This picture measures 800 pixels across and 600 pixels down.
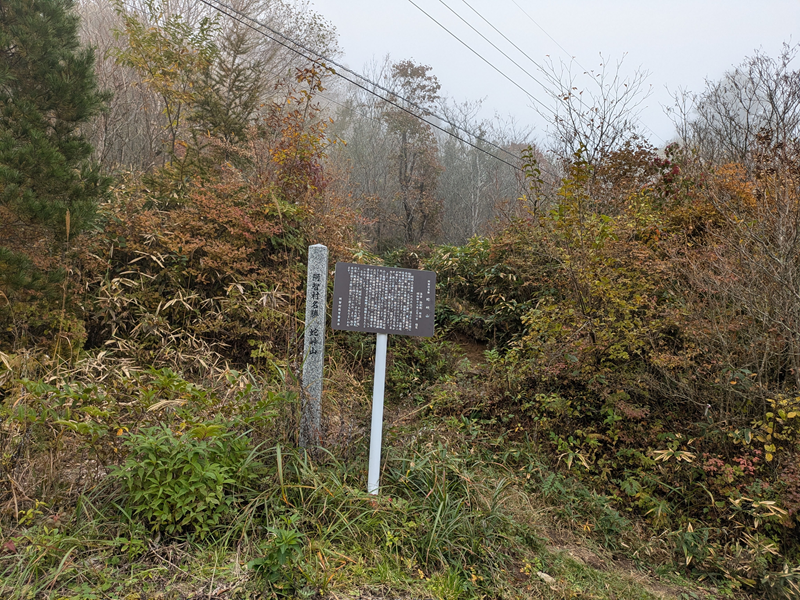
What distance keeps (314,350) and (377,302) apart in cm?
54

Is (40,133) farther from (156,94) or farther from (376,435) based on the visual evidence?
(156,94)

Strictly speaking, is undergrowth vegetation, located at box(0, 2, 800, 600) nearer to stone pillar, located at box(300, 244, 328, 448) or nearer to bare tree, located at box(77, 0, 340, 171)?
stone pillar, located at box(300, 244, 328, 448)

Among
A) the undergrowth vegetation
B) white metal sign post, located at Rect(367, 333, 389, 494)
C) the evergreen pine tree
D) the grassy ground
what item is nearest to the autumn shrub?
the undergrowth vegetation

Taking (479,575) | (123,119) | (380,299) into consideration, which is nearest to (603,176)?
(380,299)

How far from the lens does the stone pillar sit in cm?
326

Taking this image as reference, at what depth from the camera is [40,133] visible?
4203 mm

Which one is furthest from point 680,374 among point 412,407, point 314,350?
point 314,350

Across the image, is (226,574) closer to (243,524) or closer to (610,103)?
(243,524)

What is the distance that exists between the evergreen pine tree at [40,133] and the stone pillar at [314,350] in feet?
8.41

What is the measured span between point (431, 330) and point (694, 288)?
3.00 m

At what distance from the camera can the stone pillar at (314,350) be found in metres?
3.26

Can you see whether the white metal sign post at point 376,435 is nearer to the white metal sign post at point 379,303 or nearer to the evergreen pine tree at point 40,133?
the white metal sign post at point 379,303

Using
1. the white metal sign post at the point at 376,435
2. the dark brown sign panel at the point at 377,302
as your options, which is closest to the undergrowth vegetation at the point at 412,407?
the white metal sign post at the point at 376,435

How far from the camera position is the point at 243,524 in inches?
109
